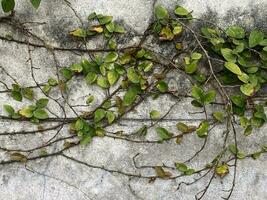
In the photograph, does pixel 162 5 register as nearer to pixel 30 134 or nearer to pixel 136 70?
pixel 136 70

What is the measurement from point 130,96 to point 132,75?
9 cm

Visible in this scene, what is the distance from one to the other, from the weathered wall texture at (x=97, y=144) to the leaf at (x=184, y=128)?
0.12ft

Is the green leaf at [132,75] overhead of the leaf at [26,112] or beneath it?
overhead

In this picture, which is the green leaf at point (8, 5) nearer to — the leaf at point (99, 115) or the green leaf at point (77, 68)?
the green leaf at point (77, 68)

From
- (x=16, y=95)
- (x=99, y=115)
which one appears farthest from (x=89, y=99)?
(x=16, y=95)

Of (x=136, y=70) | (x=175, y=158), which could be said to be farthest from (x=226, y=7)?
(x=175, y=158)

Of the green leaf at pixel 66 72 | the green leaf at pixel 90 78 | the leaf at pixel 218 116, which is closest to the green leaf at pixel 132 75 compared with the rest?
the green leaf at pixel 90 78

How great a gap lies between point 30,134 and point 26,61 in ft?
1.01

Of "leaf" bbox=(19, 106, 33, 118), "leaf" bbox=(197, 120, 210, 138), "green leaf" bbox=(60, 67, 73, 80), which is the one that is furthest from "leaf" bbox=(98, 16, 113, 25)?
"leaf" bbox=(197, 120, 210, 138)

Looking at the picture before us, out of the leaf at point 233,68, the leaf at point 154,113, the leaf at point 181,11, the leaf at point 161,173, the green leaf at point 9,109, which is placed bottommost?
the leaf at point 161,173

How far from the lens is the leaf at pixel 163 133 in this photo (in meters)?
2.34

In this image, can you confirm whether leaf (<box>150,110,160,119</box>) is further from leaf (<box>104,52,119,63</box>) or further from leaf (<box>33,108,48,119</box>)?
leaf (<box>33,108,48,119</box>)

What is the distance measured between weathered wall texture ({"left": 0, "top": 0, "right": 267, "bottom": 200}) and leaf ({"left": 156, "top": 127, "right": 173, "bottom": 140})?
0.09 feet

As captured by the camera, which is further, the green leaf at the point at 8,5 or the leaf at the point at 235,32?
the leaf at the point at 235,32
